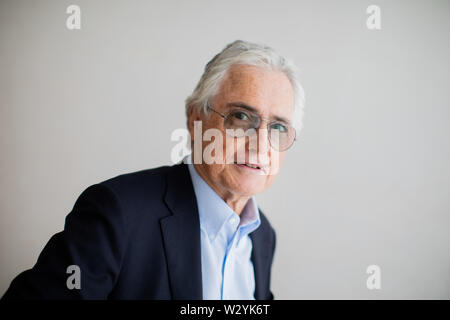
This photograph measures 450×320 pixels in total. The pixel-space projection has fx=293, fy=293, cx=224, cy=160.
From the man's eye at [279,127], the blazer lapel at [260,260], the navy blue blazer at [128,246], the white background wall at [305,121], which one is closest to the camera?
the navy blue blazer at [128,246]

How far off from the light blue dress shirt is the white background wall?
0.65 m

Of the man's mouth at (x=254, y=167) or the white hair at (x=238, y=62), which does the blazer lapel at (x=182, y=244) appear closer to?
the man's mouth at (x=254, y=167)

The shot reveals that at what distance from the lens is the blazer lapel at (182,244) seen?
3.66 ft

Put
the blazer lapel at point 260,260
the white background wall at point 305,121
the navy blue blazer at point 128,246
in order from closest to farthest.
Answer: the navy blue blazer at point 128,246 → the blazer lapel at point 260,260 → the white background wall at point 305,121

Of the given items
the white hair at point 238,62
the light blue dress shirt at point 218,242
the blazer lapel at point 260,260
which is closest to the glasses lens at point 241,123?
the white hair at point 238,62

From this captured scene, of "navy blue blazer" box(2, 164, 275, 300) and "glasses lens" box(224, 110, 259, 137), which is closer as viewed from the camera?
"navy blue blazer" box(2, 164, 275, 300)

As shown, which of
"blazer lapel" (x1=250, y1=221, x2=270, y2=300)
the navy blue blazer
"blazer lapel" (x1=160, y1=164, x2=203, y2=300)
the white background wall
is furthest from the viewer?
the white background wall

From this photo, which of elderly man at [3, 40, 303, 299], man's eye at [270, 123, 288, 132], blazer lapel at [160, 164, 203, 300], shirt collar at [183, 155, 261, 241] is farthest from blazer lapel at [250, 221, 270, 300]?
man's eye at [270, 123, 288, 132]

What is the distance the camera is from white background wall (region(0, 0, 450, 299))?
5.66ft

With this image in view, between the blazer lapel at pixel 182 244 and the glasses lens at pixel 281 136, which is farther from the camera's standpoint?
the glasses lens at pixel 281 136

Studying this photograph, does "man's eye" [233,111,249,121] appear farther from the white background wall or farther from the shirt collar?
the white background wall

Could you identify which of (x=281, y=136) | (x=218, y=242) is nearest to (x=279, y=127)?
(x=281, y=136)

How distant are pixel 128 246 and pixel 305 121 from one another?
1.38 m

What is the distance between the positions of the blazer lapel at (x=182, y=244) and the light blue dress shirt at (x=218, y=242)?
0.07 meters
